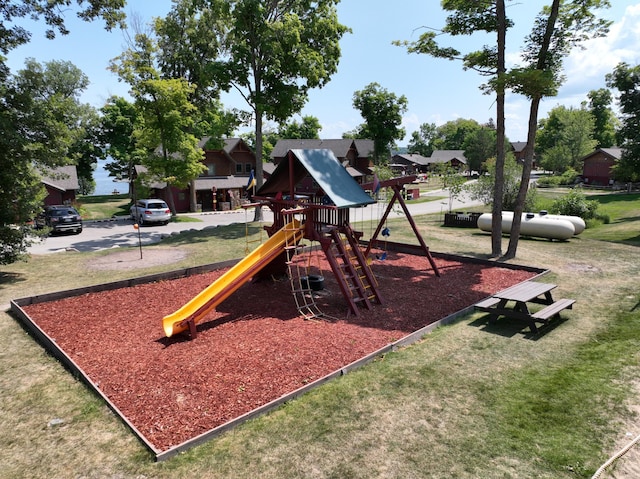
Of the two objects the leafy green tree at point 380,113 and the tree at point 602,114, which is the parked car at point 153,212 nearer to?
the leafy green tree at point 380,113

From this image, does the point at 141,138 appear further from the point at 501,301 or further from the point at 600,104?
the point at 600,104

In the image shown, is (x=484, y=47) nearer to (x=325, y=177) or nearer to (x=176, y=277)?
(x=325, y=177)

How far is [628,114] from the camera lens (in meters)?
32.2

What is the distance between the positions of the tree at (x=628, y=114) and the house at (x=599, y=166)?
3078cm

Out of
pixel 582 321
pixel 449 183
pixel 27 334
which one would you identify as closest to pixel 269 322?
pixel 27 334

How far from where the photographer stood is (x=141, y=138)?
1273 inches

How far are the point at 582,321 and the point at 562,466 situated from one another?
6.20 metres

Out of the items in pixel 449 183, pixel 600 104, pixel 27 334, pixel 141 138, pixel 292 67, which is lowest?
pixel 27 334

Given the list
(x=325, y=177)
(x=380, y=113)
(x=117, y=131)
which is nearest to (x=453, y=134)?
(x=380, y=113)

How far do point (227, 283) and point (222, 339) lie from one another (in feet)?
5.58

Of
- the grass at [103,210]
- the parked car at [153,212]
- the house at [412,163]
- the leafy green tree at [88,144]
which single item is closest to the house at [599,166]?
the house at [412,163]

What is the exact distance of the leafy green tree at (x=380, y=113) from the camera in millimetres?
74938

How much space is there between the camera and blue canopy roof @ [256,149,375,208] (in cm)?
1162

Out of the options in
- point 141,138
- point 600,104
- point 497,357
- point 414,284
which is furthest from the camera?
point 600,104
